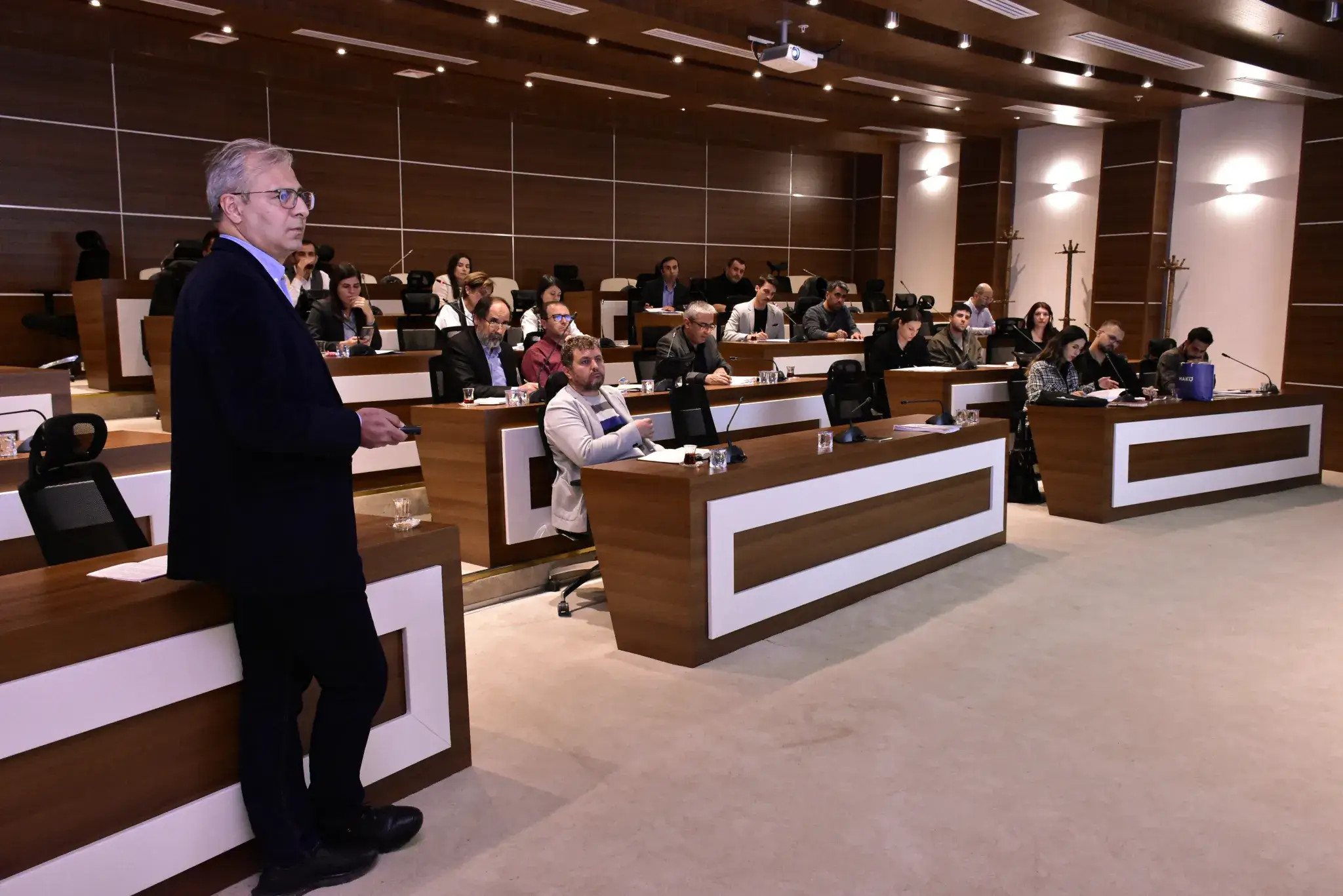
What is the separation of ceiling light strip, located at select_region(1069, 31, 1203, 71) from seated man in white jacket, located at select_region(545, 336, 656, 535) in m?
5.59

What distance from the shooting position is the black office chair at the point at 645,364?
6723 millimetres

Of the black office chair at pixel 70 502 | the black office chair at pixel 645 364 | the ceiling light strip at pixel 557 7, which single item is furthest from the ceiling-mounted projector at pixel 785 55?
the black office chair at pixel 70 502

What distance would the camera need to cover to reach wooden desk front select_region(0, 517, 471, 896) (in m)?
1.91

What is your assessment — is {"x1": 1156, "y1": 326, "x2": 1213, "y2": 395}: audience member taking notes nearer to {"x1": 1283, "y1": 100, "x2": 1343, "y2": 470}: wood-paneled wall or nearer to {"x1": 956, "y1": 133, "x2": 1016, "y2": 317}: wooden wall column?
{"x1": 1283, "y1": 100, "x2": 1343, "y2": 470}: wood-paneled wall

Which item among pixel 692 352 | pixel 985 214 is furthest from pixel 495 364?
pixel 985 214

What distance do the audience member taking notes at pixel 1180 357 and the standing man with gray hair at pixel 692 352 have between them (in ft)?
10.7

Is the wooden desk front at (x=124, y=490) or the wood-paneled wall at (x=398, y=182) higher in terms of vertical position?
the wood-paneled wall at (x=398, y=182)

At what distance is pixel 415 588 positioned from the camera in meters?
2.68

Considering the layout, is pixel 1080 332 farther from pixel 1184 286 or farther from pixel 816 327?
pixel 1184 286

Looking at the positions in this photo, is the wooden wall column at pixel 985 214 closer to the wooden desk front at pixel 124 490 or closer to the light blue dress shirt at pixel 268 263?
the wooden desk front at pixel 124 490

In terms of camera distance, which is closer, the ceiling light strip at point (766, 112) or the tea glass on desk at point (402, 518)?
the tea glass on desk at point (402, 518)

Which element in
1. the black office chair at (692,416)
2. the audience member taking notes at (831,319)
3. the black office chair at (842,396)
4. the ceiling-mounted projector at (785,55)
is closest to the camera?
the black office chair at (692,416)

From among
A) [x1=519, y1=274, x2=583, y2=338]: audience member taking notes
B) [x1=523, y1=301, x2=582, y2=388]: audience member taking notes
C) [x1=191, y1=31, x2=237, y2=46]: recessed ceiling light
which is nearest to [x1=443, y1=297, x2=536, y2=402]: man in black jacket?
[x1=523, y1=301, x2=582, y2=388]: audience member taking notes

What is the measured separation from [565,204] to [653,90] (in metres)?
2.57
